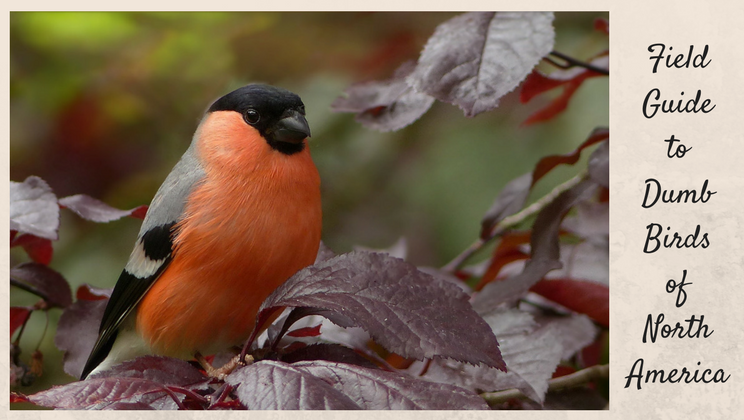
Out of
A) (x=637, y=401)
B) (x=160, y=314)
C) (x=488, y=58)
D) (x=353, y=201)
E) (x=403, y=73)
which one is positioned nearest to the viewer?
(x=637, y=401)

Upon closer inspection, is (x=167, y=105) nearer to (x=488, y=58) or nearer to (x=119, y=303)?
(x=119, y=303)

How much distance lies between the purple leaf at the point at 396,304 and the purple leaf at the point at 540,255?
59cm

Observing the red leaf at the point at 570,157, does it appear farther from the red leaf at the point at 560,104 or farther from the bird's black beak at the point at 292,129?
the bird's black beak at the point at 292,129

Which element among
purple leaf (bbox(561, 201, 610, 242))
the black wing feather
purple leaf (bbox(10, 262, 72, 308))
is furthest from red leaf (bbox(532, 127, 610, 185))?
purple leaf (bbox(10, 262, 72, 308))

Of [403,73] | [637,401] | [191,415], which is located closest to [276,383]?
[191,415]

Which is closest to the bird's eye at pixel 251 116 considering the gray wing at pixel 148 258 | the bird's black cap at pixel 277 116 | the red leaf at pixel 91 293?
the bird's black cap at pixel 277 116

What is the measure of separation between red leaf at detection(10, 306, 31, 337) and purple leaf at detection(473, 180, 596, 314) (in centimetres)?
130

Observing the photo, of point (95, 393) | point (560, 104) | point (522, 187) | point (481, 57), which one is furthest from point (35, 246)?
point (560, 104)

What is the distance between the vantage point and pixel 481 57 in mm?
1652

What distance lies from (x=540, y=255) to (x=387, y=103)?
62 cm

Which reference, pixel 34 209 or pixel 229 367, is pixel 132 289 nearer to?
pixel 34 209

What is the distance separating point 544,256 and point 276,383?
106 cm

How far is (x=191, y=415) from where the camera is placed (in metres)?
1.13

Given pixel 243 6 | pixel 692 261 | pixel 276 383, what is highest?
pixel 243 6
